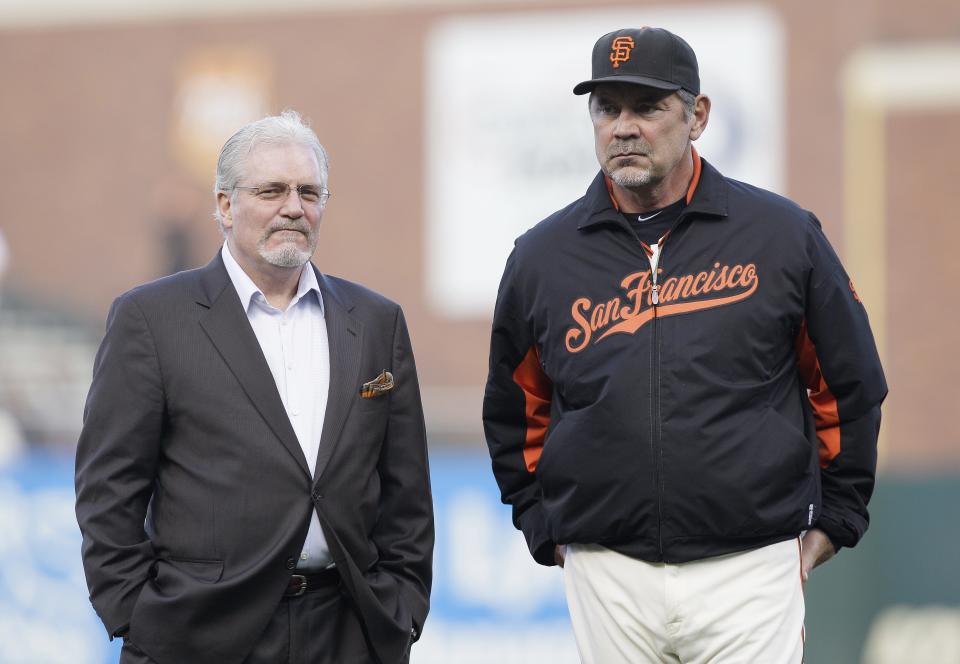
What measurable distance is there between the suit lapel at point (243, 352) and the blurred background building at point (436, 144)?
10110 millimetres

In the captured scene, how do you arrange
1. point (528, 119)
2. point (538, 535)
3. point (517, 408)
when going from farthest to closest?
point (528, 119)
point (517, 408)
point (538, 535)

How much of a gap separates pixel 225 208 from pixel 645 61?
42.4 inches

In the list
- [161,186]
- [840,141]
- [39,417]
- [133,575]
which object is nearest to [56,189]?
[161,186]

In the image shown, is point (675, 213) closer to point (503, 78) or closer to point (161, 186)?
point (503, 78)

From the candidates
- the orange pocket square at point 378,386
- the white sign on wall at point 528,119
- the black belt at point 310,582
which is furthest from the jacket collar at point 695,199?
the white sign on wall at point 528,119

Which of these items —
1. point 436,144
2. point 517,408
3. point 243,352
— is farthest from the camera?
point 436,144

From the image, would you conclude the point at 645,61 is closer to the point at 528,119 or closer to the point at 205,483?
the point at 205,483

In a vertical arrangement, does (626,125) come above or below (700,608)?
above

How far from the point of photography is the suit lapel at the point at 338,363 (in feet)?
11.1

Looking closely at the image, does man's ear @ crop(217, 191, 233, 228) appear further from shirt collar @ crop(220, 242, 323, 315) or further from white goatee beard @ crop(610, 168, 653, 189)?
white goatee beard @ crop(610, 168, 653, 189)

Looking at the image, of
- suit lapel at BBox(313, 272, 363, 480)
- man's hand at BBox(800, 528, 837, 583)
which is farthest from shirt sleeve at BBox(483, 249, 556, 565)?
man's hand at BBox(800, 528, 837, 583)

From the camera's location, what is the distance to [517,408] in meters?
3.72

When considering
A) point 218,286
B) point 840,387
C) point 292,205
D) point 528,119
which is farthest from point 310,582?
point 528,119

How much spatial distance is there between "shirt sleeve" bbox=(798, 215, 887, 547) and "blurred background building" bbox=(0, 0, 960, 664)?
32.8 feet
